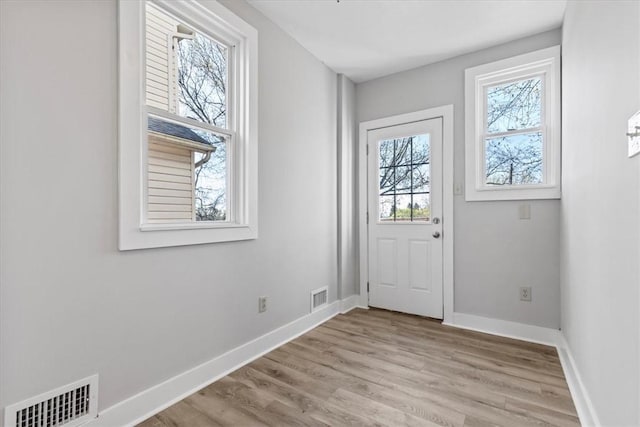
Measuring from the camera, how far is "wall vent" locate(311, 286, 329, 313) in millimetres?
3030

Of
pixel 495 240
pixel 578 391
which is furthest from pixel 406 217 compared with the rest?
pixel 578 391

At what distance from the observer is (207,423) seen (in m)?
1.61

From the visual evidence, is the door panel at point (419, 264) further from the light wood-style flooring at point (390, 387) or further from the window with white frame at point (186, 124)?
the window with white frame at point (186, 124)

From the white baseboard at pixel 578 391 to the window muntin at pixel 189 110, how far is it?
7.63 feet

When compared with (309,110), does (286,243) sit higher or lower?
lower

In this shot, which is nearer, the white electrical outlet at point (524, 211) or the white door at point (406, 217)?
the white electrical outlet at point (524, 211)

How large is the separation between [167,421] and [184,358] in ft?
1.10

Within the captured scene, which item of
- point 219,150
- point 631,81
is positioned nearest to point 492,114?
point 631,81

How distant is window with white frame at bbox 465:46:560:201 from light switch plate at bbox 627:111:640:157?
6.00ft

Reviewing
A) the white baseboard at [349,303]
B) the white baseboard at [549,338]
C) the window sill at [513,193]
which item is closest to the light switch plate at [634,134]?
the white baseboard at [549,338]

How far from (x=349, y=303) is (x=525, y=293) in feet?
5.63

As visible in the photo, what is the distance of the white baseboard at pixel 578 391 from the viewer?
1501mm

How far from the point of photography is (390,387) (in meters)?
1.94

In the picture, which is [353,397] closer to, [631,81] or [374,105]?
[631,81]
